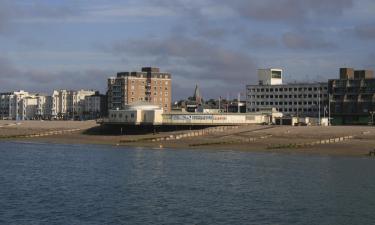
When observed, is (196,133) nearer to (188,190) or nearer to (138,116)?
(138,116)

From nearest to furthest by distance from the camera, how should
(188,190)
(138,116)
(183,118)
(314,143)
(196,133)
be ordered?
(188,190)
(314,143)
(196,133)
(183,118)
(138,116)

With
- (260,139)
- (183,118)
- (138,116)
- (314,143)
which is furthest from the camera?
(138,116)

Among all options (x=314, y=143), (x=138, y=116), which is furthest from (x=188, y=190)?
(x=138, y=116)

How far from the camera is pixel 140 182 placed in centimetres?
6769

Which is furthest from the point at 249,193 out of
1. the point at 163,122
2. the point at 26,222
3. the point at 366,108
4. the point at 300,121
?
the point at 366,108

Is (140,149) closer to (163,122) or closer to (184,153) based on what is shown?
(184,153)

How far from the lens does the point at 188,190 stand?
61.2 meters

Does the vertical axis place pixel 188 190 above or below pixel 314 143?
below

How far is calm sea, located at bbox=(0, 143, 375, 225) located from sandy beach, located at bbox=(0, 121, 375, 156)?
12.9 m

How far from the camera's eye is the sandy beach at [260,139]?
11025 cm

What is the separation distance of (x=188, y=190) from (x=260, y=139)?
2594 inches

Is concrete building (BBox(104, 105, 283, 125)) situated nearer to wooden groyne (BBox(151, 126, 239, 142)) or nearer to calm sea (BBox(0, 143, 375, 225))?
wooden groyne (BBox(151, 126, 239, 142))

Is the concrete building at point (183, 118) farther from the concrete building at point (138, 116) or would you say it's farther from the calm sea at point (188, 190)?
the calm sea at point (188, 190)

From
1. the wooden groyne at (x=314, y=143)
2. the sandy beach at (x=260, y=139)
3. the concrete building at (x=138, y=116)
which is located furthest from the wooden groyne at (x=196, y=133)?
the wooden groyne at (x=314, y=143)
